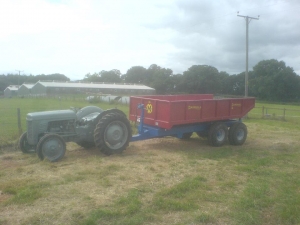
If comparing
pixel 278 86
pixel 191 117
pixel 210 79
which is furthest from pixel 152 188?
pixel 278 86

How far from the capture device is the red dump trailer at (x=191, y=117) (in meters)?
10.1

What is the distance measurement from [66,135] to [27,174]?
195 cm

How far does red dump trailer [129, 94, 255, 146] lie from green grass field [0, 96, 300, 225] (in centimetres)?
78

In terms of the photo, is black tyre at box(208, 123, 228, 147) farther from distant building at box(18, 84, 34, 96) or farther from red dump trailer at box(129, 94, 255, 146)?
distant building at box(18, 84, 34, 96)

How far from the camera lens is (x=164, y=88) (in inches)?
1412

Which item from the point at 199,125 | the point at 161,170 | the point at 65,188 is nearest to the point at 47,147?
the point at 65,188

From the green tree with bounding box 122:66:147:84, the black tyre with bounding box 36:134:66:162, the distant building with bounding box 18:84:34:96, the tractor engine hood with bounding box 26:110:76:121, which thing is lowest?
the black tyre with bounding box 36:134:66:162

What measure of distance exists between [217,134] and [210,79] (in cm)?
2142

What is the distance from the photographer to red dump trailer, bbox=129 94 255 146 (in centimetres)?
1015

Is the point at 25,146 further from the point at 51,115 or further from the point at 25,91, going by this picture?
the point at 25,91

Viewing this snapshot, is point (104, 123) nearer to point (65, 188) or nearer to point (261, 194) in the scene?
point (65, 188)

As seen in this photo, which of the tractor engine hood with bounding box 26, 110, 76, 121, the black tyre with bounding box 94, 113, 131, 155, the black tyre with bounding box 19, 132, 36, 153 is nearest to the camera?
the tractor engine hood with bounding box 26, 110, 76, 121

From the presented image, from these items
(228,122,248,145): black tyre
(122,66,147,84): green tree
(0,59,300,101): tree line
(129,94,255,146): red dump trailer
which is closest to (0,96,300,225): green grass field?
(129,94,255,146): red dump trailer

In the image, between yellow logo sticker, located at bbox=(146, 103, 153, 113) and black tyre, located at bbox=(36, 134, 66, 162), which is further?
yellow logo sticker, located at bbox=(146, 103, 153, 113)
